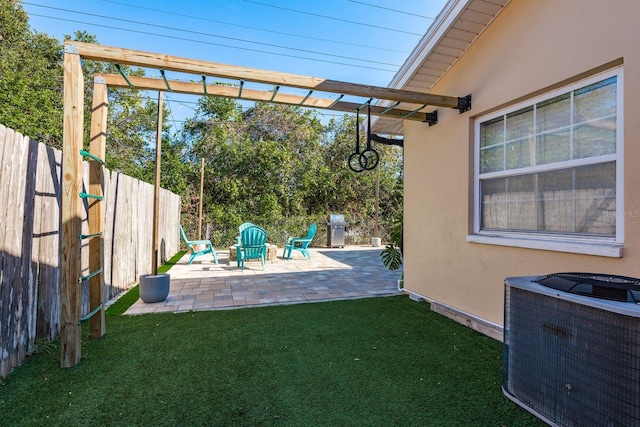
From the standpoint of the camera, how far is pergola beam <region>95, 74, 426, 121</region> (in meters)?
3.06

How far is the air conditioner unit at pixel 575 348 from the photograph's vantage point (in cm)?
133

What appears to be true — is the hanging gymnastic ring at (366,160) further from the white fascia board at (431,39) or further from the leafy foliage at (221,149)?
the leafy foliage at (221,149)

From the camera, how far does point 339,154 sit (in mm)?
13156

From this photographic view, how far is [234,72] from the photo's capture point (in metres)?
2.79

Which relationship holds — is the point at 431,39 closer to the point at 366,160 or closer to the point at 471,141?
the point at 471,141

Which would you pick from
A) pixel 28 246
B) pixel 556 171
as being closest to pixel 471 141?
pixel 556 171

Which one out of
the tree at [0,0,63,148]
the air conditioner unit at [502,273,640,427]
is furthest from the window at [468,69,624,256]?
the tree at [0,0,63,148]

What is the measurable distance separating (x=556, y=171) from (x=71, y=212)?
391 centimetres

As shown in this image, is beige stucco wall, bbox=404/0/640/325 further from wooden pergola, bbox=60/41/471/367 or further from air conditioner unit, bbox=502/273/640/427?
air conditioner unit, bbox=502/273/640/427

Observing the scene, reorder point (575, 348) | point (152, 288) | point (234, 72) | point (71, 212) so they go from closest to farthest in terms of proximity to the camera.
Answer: point (575, 348), point (71, 212), point (234, 72), point (152, 288)

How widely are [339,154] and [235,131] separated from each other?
4.20 m

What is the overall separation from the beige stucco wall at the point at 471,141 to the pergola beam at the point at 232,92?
2.52ft

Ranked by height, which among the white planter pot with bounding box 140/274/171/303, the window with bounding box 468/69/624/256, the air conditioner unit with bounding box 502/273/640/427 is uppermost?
the window with bounding box 468/69/624/256

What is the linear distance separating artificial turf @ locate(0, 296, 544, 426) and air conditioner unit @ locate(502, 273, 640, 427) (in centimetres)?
29
